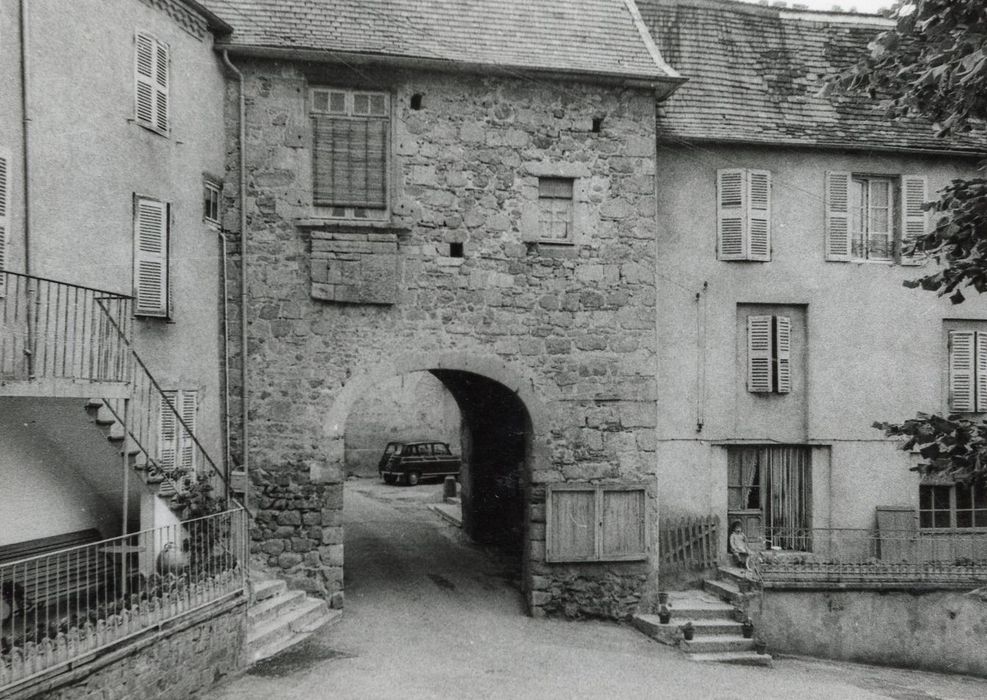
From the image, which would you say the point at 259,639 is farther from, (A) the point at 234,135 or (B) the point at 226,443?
(A) the point at 234,135

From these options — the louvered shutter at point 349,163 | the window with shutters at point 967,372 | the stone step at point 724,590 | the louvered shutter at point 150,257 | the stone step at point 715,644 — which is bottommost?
the stone step at point 715,644

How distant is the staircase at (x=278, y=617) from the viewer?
10859mm

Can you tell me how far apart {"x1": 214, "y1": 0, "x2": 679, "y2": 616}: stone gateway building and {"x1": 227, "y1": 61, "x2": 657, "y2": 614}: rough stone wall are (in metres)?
0.03

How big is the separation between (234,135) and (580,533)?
7926mm

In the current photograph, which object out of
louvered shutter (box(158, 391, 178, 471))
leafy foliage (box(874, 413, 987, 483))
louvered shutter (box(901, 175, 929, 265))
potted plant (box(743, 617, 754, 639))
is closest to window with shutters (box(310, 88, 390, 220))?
louvered shutter (box(158, 391, 178, 471))

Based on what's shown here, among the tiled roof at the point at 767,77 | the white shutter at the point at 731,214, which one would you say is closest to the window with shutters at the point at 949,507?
the white shutter at the point at 731,214

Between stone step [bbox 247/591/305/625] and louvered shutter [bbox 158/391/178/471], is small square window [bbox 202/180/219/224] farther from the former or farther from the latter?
stone step [bbox 247/591/305/625]

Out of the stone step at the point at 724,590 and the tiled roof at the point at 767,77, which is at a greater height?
the tiled roof at the point at 767,77

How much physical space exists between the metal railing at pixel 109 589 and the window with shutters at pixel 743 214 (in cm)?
912

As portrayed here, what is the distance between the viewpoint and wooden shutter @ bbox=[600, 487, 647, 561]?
13.5 m

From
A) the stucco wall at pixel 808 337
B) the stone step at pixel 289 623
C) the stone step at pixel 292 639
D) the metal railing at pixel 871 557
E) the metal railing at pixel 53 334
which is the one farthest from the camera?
the stucco wall at pixel 808 337

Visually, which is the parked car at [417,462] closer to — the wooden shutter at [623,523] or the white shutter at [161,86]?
the wooden shutter at [623,523]

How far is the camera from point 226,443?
41.4 feet

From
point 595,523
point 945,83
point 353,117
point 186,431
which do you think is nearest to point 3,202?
point 186,431
